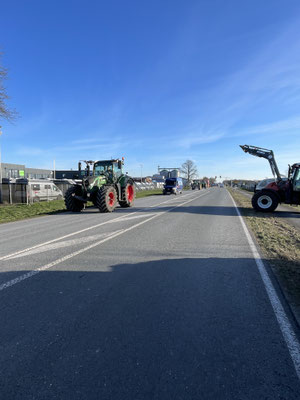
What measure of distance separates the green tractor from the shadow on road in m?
8.97

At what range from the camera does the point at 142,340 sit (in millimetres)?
2445

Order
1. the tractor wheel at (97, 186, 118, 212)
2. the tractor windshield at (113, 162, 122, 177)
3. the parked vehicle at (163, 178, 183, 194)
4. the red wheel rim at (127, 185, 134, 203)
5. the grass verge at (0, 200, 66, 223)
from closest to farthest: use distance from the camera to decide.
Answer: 1. the tractor wheel at (97, 186, 118, 212)
2. the grass verge at (0, 200, 66, 223)
3. the tractor windshield at (113, 162, 122, 177)
4. the red wheel rim at (127, 185, 134, 203)
5. the parked vehicle at (163, 178, 183, 194)

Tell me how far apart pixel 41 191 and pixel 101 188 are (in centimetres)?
1073

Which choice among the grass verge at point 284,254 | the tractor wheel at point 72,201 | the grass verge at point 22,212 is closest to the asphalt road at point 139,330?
the grass verge at point 284,254

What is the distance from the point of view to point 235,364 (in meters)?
2.14

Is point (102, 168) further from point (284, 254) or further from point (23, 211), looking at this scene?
point (284, 254)

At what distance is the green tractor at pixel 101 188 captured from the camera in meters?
12.9

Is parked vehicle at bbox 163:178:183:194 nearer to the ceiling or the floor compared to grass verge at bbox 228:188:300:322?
nearer to the ceiling

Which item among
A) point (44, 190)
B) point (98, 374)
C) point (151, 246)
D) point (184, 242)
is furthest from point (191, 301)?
point (44, 190)

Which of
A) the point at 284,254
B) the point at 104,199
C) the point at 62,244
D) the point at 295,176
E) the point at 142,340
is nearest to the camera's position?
the point at 142,340

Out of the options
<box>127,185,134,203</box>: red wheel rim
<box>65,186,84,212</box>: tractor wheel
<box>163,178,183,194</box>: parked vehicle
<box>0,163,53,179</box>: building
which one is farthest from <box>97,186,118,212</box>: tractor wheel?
<box>0,163,53,179</box>: building

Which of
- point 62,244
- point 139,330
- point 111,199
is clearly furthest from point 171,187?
point 139,330

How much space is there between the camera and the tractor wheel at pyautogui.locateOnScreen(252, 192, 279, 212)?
1314 centimetres

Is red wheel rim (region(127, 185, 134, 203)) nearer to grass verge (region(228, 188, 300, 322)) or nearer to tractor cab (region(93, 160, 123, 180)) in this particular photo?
tractor cab (region(93, 160, 123, 180))
